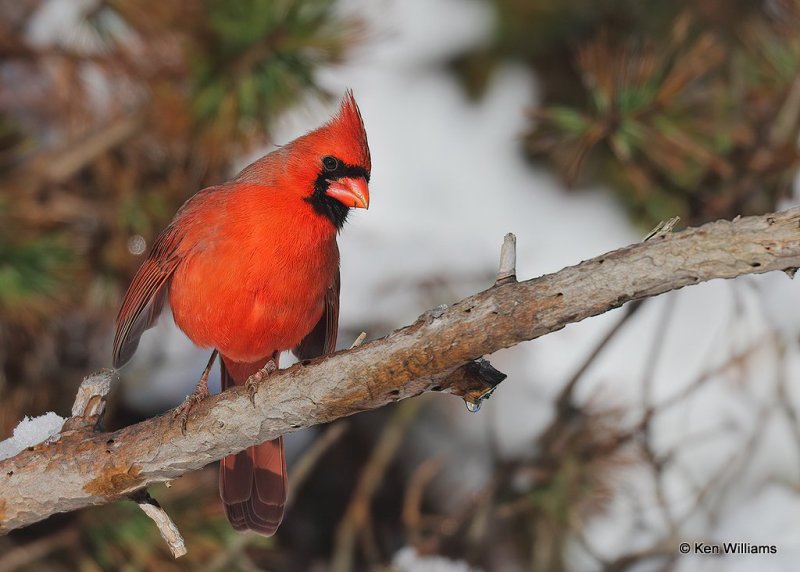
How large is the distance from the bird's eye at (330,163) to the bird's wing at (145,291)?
38 cm

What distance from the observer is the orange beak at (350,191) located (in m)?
2.28

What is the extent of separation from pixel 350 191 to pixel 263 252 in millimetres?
245

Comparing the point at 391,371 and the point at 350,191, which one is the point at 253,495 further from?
the point at 391,371

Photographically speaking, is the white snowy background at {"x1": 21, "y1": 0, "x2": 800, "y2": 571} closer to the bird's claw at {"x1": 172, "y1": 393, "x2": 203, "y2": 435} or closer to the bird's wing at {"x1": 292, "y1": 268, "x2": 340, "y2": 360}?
the bird's wing at {"x1": 292, "y1": 268, "x2": 340, "y2": 360}

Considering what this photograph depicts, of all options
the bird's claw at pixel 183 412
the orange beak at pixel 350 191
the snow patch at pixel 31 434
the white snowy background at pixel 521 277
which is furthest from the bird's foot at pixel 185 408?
the white snowy background at pixel 521 277

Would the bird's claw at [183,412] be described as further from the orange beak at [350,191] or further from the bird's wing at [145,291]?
the orange beak at [350,191]

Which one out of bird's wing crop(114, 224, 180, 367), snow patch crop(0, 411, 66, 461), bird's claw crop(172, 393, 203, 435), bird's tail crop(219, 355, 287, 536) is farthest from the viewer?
bird's tail crop(219, 355, 287, 536)

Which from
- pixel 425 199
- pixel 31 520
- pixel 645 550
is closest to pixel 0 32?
pixel 425 199

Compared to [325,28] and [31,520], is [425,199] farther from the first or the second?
[31,520]

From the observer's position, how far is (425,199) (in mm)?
4035

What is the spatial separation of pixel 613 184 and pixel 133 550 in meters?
2.10

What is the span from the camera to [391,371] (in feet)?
5.40

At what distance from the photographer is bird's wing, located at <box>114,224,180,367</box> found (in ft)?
7.80

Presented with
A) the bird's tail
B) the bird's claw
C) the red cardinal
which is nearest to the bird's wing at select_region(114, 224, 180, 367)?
the red cardinal
